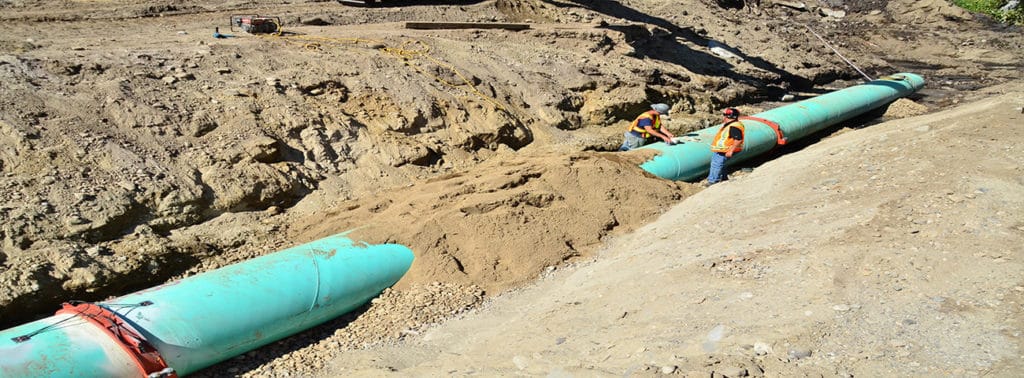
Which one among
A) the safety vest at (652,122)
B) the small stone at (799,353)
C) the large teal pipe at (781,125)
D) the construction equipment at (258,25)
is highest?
the construction equipment at (258,25)

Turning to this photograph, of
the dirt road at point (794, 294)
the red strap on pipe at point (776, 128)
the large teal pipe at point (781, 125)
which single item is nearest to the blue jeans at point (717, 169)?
the large teal pipe at point (781, 125)

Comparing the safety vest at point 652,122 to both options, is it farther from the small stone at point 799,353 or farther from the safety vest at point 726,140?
the small stone at point 799,353

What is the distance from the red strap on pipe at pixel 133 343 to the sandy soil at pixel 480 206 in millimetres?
778

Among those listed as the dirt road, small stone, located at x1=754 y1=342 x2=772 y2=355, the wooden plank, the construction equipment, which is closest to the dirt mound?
the dirt road

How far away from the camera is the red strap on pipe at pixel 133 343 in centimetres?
514

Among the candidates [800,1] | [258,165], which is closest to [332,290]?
[258,165]

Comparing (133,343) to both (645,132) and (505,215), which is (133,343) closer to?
(505,215)

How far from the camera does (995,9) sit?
24516 mm

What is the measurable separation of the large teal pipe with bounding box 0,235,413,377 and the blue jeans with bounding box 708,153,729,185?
206 inches

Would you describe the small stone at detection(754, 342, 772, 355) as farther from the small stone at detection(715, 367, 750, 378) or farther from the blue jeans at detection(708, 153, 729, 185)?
the blue jeans at detection(708, 153, 729, 185)

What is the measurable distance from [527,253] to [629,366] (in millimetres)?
2695

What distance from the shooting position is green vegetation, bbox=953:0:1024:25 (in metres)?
23.7

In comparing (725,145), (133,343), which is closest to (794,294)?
(725,145)

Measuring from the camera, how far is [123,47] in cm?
1022
